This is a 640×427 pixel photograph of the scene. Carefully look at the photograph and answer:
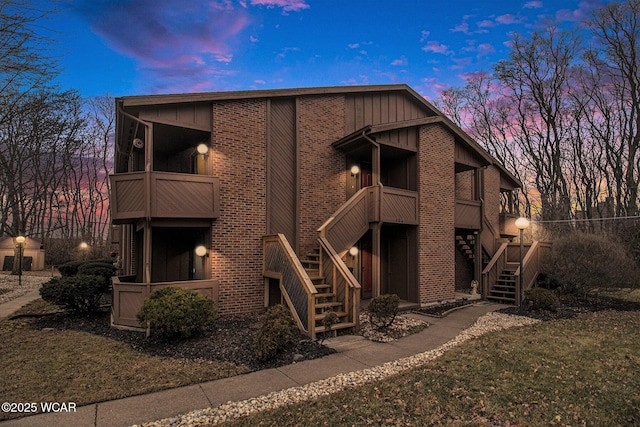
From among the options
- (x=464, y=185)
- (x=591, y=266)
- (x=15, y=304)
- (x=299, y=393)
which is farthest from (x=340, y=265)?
(x=15, y=304)

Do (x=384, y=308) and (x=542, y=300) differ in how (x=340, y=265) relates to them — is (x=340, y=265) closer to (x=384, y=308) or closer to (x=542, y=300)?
(x=384, y=308)

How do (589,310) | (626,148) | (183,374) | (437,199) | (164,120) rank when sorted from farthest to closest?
1. (626,148)
2. (437,199)
3. (589,310)
4. (164,120)
5. (183,374)

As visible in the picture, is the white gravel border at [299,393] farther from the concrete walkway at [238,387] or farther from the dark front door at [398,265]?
the dark front door at [398,265]

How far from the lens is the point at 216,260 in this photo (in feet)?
32.0

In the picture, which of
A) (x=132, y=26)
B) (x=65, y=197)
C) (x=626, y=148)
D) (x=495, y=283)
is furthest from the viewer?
(x=65, y=197)

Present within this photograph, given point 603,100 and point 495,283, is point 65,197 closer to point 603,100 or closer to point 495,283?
point 495,283

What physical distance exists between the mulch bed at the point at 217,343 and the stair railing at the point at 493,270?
30.0ft

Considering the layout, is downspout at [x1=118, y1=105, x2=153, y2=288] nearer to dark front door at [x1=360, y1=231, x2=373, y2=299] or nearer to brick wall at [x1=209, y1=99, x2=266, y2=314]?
brick wall at [x1=209, y1=99, x2=266, y2=314]

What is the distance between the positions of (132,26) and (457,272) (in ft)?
52.4

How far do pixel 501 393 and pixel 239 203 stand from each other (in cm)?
781

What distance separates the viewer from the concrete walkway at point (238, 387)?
14.0 ft

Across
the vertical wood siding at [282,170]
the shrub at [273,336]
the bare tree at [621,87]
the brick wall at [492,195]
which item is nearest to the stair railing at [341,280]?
the vertical wood siding at [282,170]

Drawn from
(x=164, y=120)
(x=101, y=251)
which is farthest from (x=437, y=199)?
(x=101, y=251)

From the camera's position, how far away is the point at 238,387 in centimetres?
520
